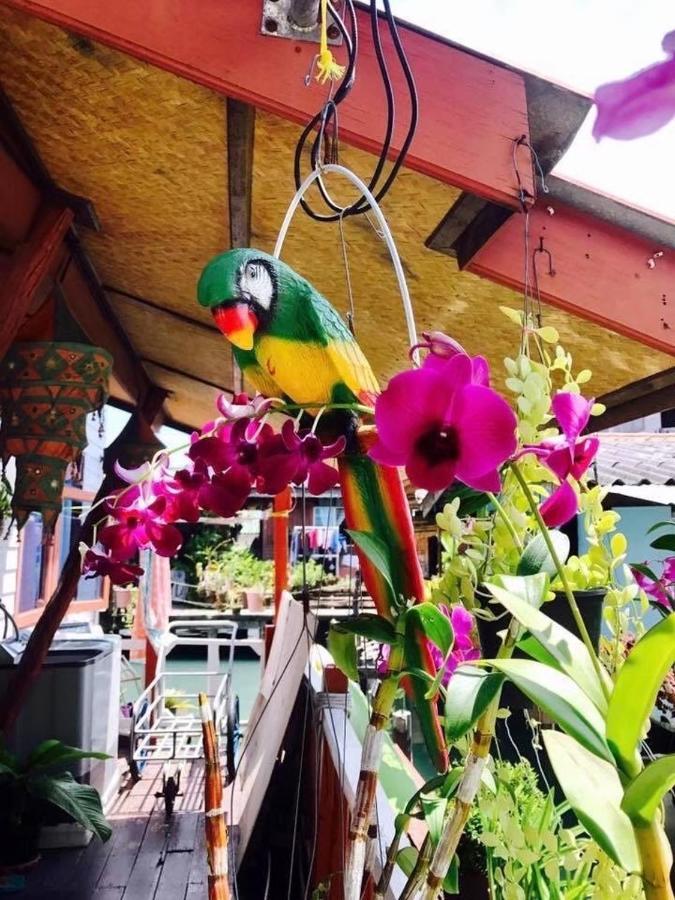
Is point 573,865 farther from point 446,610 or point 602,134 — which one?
point 602,134

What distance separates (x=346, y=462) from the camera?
0.48 m

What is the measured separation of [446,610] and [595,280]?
0.73 metres

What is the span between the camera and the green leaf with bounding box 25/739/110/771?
2250 mm

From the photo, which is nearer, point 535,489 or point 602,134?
point 602,134

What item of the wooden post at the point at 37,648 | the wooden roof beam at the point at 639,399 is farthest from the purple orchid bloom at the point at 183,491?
the wooden post at the point at 37,648

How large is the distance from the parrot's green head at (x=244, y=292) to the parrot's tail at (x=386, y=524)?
4.8 inches

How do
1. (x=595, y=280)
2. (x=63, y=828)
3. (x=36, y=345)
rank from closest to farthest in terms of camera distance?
(x=595, y=280), (x=36, y=345), (x=63, y=828)

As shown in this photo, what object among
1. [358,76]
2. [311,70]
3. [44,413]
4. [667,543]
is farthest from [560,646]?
[44,413]

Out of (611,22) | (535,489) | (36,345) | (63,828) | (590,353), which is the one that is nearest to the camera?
(611,22)

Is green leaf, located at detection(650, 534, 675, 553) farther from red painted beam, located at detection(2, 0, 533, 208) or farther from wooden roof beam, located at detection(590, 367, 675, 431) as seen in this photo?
wooden roof beam, located at detection(590, 367, 675, 431)

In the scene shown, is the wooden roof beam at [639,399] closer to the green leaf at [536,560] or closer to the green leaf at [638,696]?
the green leaf at [536,560]

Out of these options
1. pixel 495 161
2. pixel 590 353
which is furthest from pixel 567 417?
pixel 590 353

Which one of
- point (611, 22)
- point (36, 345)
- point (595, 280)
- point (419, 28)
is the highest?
point (419, 28)

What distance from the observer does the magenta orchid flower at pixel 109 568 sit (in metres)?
0.56
